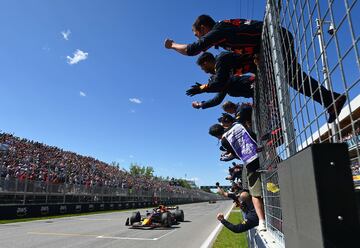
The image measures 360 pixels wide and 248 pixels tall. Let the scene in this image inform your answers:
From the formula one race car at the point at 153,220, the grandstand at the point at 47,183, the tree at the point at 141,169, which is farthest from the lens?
the tree at the point at 141,169

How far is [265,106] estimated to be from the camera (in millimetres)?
3391

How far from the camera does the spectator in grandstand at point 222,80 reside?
3564 millimetres

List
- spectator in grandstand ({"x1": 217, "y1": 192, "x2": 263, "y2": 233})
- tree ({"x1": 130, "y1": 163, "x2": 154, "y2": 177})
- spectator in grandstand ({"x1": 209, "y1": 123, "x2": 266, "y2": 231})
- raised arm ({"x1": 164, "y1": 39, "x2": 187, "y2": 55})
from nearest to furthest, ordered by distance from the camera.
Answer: raised arm ({"x1": 164, "y1": 39, "x2": 187, "y2": 55}), spectator in grandstand ({"x1": 209, "y1": 123, "x2": 266, "y2": 231}), spectator in grandstand ({"x1": 217, "y1": 192, "x2": 263, "y2": 233}), tree ({"x1": 130, "y1": 163, "x2": 154, "y2": 177})

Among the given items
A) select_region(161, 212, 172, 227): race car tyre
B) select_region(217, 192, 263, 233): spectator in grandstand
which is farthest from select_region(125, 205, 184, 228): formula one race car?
select_region(217, 192, 263, 233): spectator in grandstand

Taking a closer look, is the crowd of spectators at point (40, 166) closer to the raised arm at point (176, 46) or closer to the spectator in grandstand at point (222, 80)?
the spectator in grandstand at point (222, 80)

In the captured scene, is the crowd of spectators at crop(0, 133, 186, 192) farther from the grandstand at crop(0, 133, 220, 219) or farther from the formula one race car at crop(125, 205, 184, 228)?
the formula one race car at crop(125, 205, 184, 228)

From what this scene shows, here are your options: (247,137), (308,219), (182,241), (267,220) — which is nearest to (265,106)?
(247,137)

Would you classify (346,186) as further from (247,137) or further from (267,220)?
(267,220)

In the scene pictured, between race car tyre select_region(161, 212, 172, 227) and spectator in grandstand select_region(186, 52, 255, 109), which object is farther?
race car tyre select_region(161, 212, 172, 227)

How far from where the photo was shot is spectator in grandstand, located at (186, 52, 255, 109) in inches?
140

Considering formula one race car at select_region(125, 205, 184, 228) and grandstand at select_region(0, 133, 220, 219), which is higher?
grandstand at select_region(0, 133, 220, 219)

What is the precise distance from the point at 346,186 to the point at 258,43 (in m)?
2.55

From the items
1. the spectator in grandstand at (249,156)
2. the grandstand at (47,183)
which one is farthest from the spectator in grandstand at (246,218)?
the grandstand at (47,183)

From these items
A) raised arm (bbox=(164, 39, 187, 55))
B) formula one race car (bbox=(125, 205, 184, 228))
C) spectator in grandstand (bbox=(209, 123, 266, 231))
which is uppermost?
raised arm (bbox=(164, 39, 187, 55))
